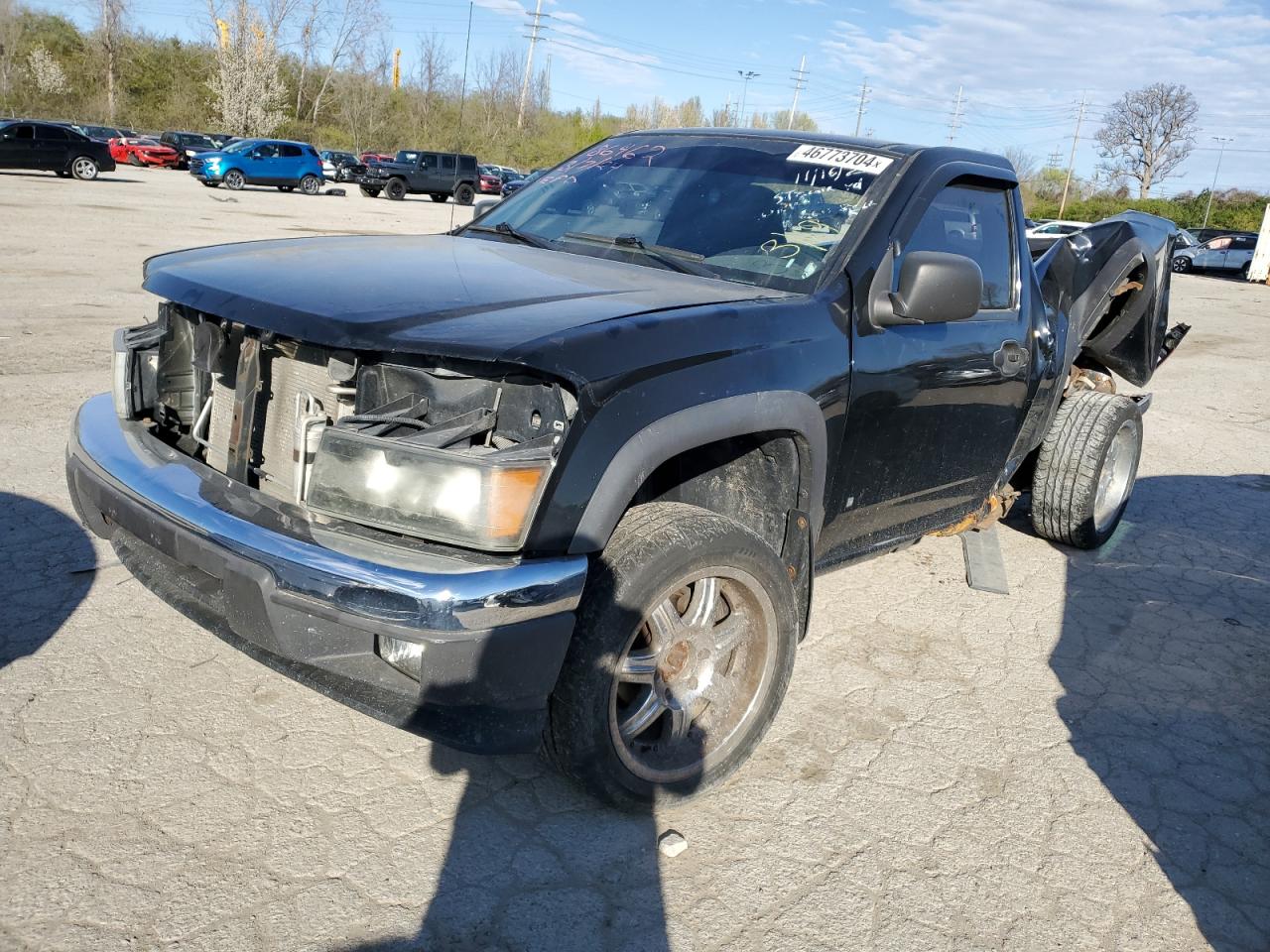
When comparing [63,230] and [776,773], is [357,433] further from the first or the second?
[63,230]

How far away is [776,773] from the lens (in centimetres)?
301

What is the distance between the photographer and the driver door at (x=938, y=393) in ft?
10.5

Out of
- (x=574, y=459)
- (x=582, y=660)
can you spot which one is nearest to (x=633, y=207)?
(x=574, y=459)

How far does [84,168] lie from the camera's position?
28328 mm

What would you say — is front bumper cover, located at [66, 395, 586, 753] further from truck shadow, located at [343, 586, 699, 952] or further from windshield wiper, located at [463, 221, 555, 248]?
windshield wiper, located at [463, 221, 555, 248]

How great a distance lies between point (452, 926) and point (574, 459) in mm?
1081

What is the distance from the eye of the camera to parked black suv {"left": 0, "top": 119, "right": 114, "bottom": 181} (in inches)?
1053

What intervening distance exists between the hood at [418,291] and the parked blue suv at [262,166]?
3170 cm

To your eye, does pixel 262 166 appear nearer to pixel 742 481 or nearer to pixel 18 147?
pixel 18 147

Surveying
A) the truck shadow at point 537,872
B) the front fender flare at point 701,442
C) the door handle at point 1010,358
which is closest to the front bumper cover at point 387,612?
the front fender flare at point 701,442

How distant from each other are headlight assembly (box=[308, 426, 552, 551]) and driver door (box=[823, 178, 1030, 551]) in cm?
129

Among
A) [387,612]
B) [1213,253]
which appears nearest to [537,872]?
[387,612]

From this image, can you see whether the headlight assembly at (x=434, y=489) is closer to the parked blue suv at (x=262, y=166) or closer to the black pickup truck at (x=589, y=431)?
the black pickup truck at (x=589, y=431)

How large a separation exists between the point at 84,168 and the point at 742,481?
30897 mm
